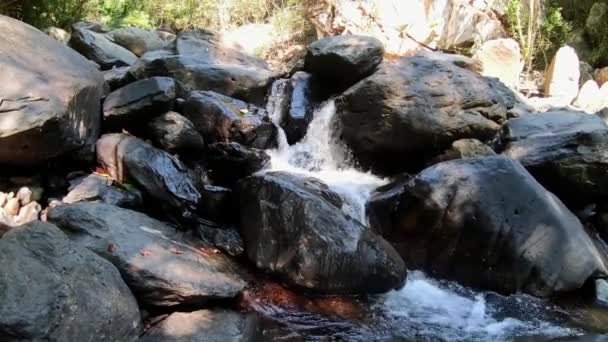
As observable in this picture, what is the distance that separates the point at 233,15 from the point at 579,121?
29.0ft

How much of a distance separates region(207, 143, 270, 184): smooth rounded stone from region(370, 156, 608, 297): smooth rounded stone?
1658 millimetres

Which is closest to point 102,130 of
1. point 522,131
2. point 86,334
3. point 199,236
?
point 199,236

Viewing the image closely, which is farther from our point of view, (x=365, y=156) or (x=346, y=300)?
(x=365, y=156)

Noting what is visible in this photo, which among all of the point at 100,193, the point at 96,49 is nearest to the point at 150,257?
the point at 100,193

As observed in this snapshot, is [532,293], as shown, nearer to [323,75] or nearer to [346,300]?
[346,300]

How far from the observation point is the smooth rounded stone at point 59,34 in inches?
304

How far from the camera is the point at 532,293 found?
4719 mm

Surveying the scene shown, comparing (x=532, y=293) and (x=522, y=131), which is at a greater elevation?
(x=522, y=131)

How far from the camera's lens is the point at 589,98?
10.5m

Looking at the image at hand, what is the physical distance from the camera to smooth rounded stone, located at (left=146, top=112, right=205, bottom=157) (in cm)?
558

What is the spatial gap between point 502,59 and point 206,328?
929cm

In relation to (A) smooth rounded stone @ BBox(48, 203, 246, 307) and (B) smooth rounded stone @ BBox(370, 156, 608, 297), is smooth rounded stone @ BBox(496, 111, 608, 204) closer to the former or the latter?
(B) smooth rounded stone @ BBox(370, 156, 608, 297)

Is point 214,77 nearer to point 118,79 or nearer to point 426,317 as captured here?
point 118,79

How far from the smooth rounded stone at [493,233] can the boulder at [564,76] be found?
6510 mm
